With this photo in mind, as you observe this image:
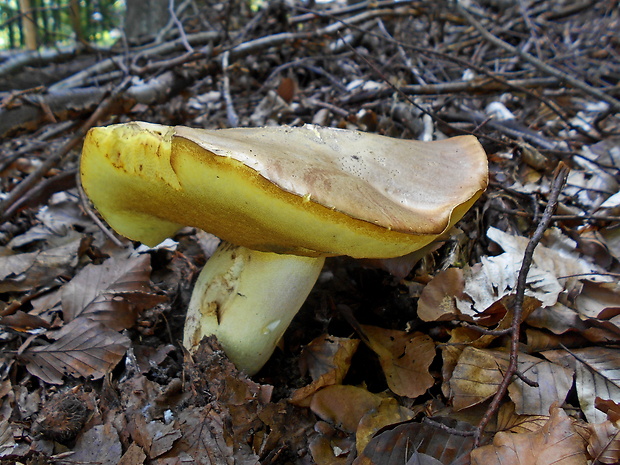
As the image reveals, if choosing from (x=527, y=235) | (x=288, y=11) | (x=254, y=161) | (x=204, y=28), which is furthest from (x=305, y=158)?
(x=204, y=28)

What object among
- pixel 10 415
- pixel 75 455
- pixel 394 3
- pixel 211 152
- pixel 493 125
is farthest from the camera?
pixel 394 3

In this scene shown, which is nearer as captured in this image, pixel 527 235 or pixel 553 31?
pixel 527 235

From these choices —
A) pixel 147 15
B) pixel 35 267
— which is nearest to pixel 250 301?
pixel 35 267

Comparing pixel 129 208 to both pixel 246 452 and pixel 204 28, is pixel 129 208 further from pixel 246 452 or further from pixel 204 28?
pixel 204 28

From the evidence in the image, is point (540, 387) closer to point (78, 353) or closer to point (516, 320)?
point (516, 320)

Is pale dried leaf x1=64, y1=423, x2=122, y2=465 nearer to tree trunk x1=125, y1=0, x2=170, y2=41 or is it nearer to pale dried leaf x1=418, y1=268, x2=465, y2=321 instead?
pale dried leaf x1=418, y1=268, x2=465, y2=321

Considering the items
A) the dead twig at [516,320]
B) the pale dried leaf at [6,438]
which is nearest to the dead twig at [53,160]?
the pale dried leaf at [6,438]
